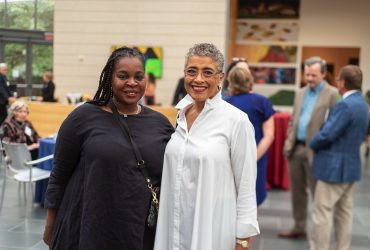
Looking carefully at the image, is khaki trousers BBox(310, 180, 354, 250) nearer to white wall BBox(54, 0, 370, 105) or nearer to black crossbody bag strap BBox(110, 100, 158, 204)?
black crossbody bag strap BBox(110, 100, 158, 204)

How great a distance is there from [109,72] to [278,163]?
5560 mm

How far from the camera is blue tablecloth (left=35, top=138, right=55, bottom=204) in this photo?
19.0ft

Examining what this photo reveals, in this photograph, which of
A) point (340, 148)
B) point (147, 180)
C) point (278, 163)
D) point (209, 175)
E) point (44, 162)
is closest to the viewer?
point (209, 175)

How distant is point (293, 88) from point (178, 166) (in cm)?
1123

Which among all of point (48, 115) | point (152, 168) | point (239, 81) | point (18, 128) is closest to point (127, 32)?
point (48, 115)

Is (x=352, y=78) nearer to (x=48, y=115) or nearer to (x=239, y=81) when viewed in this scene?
(x=239, y=81)

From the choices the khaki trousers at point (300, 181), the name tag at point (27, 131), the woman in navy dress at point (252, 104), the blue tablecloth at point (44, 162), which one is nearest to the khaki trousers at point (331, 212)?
the khaki trousers at point (300, 181)

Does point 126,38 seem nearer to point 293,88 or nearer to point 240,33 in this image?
point 240,33

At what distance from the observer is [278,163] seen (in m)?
7.43

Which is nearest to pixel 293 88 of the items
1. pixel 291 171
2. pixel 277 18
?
pixel 277 18

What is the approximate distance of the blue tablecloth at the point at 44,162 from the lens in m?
5.80

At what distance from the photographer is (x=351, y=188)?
404cm

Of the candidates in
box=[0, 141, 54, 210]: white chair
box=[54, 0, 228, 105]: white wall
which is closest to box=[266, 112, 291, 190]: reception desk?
box=[0, 141, 54, 210]: white chair

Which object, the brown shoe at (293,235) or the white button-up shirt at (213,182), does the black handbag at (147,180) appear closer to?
the white button-up shirt at (213,182)
